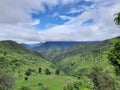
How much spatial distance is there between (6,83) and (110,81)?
1875 inches

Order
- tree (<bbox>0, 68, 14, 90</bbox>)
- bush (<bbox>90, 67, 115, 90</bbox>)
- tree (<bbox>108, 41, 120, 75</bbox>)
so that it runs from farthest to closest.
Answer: bush (<bbox>90, 67, 115, 90</bbox>) < tree (<bbox>0, 68, 14, 90</bbox>) < tree (<bbox>108, 41, 120, 75</bbox>)

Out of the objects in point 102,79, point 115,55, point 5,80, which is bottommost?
point 102,79

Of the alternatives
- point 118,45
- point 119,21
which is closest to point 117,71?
point 118,45

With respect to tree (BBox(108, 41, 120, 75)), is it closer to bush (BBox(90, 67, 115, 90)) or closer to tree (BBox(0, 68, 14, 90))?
tree (BBox(0, 68, 14, 90))

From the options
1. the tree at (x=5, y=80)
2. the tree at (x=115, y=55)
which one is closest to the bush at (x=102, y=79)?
the tree at (x=5, y=80)

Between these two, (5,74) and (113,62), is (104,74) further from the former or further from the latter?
(113,62)

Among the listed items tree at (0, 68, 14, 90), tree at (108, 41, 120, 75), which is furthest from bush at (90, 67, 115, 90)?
tree at (108, 41, 120, 75)

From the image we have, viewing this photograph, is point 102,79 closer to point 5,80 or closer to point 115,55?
point 5,80

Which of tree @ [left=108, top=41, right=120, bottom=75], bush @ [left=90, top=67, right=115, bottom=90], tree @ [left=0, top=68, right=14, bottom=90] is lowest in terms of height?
bush @ [left=90, top=67, right=115, bottom=90]

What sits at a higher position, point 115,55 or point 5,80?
point 115,55

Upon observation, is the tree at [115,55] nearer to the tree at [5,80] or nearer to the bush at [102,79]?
the tree at [5,80]

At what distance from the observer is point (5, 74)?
276 feet

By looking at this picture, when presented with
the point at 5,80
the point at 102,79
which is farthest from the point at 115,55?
the point at 102,79

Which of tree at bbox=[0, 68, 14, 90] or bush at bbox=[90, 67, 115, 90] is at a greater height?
tree at bbox=[0, 68, 14, 90]
